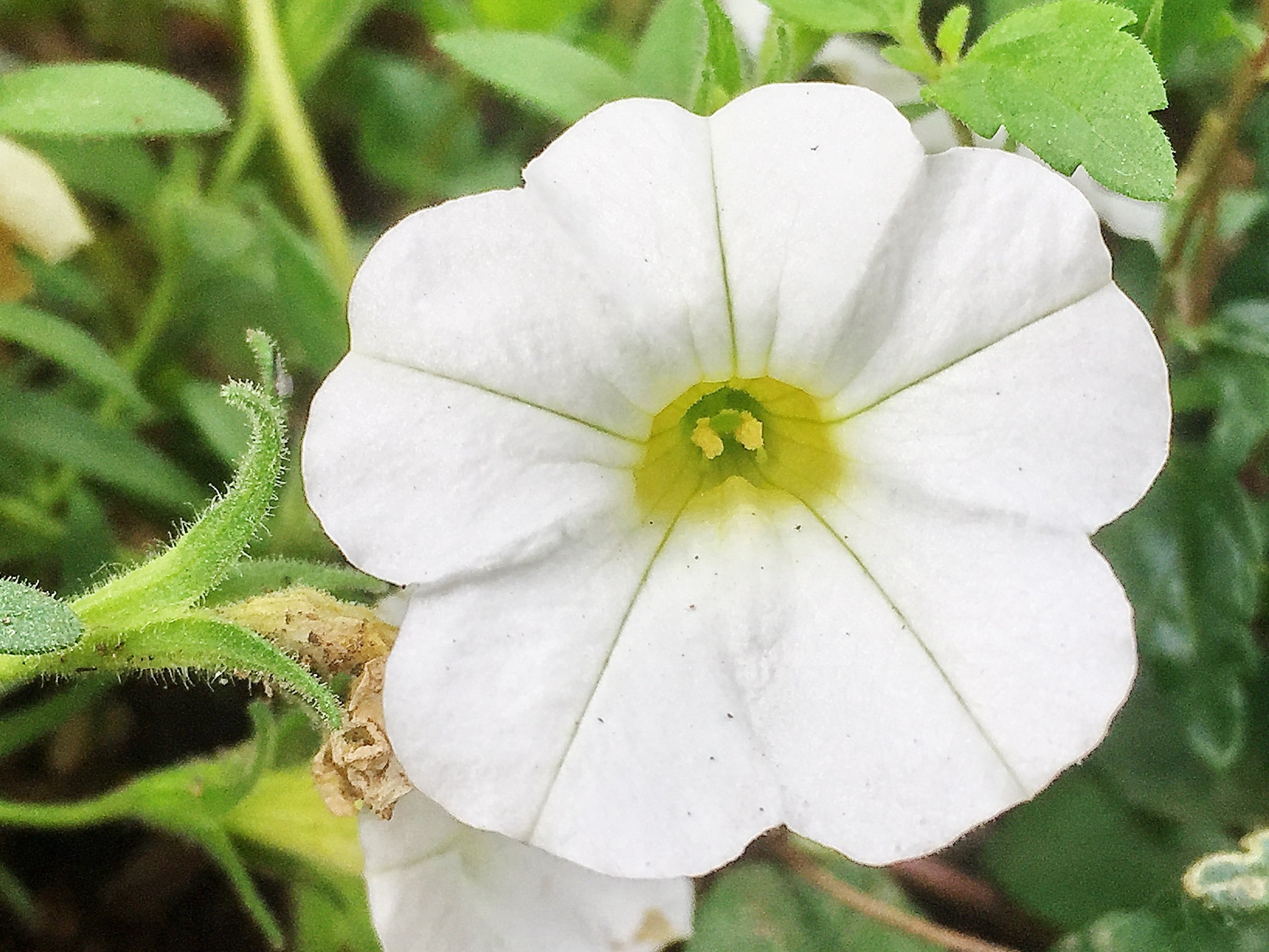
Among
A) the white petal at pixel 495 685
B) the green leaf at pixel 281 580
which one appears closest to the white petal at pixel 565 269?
the white petal at pixel 495 685

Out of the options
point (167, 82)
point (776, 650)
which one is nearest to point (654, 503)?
point (776, 650)

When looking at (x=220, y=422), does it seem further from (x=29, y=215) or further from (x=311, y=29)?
(x=311, y=29)

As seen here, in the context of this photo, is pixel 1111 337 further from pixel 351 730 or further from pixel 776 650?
pixel 351 730

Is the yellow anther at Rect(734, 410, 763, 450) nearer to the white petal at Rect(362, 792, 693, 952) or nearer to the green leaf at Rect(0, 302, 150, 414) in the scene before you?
the white petal at Rect(362, 792, 693, 952)

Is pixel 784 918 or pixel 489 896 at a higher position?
pixel 489 896

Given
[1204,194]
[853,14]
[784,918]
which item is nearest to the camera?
[853,14]

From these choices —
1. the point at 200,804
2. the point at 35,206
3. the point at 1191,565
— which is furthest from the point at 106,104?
the point at 1191,565

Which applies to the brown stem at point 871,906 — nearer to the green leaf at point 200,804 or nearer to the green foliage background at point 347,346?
the green foliage background at point 347,346

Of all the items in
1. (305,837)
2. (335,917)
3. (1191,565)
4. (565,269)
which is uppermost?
(565,269)
